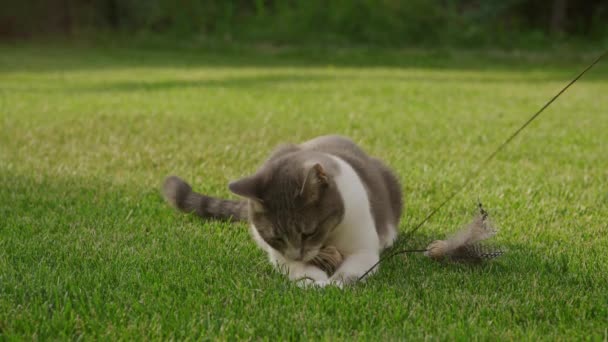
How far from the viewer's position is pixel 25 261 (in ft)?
9.74

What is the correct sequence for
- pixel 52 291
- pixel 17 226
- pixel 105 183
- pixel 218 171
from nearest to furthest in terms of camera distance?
pixel 52 291, pixel 17 226, pixel 105 183, pixel 218 171

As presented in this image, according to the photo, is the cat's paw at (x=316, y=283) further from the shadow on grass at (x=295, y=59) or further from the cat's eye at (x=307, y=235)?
the shadow on grass at (x=295, y=59)

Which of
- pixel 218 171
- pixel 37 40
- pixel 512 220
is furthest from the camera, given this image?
pixel 37 40

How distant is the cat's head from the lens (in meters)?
2.91

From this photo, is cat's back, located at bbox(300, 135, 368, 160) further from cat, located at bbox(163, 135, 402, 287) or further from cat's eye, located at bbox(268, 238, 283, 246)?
cat's eye, located at bbox(268, 238, 283, 246)

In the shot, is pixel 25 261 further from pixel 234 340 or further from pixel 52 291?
pixel 234 340

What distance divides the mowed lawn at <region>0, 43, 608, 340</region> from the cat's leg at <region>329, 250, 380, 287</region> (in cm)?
7

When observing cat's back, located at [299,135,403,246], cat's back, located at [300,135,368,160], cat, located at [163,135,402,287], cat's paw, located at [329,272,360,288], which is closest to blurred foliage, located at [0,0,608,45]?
cat's back, located at [300,135,368,160]

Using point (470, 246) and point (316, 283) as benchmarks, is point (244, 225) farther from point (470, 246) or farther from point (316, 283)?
point (470, 246)

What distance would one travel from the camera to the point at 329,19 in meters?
17.5

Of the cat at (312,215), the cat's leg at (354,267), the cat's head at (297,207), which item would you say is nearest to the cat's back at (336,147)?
the cat at (312,215)

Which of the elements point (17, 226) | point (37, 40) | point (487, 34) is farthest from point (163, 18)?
point (17, 226)

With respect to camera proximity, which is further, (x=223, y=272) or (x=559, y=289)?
(x=223, y=272)

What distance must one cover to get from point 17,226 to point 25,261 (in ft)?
1.98
